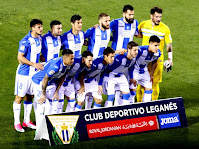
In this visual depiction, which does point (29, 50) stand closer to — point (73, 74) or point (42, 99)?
point (73, 74)

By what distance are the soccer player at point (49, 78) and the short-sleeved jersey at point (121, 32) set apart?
81.3 inches

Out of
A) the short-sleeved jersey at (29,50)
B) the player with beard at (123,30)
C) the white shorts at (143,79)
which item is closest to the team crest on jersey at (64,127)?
the short-sleeved jersey at (29,50)

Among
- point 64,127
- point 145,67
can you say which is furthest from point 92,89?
point 64,127

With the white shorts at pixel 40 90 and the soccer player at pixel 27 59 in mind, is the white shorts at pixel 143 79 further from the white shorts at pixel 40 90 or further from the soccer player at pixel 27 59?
the soccer player at pixel 27 59

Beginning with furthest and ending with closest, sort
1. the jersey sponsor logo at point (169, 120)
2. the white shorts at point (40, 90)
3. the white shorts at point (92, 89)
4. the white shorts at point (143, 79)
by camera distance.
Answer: the white shorts at point (143, 79) < the white shorts at point (92, 89) < the white shorts at point (40, 90) < the jersey sponsor logo at point (169, 120)

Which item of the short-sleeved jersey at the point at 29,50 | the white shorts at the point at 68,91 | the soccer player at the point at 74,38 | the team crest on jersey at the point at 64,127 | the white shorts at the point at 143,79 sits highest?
the soccer player at the point at 74,38

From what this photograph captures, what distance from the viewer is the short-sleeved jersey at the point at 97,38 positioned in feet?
36.8

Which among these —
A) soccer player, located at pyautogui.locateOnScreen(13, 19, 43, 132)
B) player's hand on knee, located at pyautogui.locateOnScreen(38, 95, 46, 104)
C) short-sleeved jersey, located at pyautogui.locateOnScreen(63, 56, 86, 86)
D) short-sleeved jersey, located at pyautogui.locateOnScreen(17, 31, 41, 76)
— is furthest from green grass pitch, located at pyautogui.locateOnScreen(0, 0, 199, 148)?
short-sleeved jersey, located at pyautogui.locateOnScreen(63, 56, 86, 86)

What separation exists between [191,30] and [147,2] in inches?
92.6

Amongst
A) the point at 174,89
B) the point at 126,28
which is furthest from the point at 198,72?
the point at 126,28

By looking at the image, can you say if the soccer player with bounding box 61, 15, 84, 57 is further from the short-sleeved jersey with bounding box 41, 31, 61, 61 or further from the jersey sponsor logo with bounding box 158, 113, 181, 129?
the jersey sponsor logo with bounding box 158, 113, 181, 129

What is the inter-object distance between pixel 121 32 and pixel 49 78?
249cm

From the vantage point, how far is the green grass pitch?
9.64 m

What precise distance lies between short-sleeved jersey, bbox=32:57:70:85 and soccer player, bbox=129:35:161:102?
6.07ft
